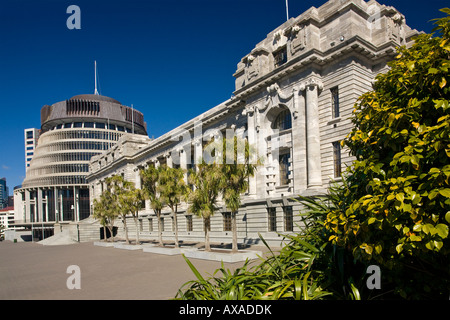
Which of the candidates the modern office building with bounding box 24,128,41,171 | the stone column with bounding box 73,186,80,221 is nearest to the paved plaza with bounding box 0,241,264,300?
the stone column with bounding box 73,186,80,221

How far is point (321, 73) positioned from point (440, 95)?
23547 mm

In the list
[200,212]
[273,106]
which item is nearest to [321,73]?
[273,106]

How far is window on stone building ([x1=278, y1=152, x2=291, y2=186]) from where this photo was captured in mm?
29031

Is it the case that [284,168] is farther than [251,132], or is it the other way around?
[251,132]

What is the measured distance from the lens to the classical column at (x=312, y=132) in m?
25.1

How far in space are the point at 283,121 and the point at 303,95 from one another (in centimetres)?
365

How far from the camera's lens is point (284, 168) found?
95.9ft

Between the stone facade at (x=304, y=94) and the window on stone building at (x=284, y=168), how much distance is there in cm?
9

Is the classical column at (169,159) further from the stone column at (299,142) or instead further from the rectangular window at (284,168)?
the stone column at (299,142)

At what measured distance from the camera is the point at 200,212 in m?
24.2

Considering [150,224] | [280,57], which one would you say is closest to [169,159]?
[150,224]

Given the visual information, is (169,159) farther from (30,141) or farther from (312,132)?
(30,141)

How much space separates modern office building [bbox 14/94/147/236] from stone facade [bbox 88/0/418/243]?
76140 millimetres
